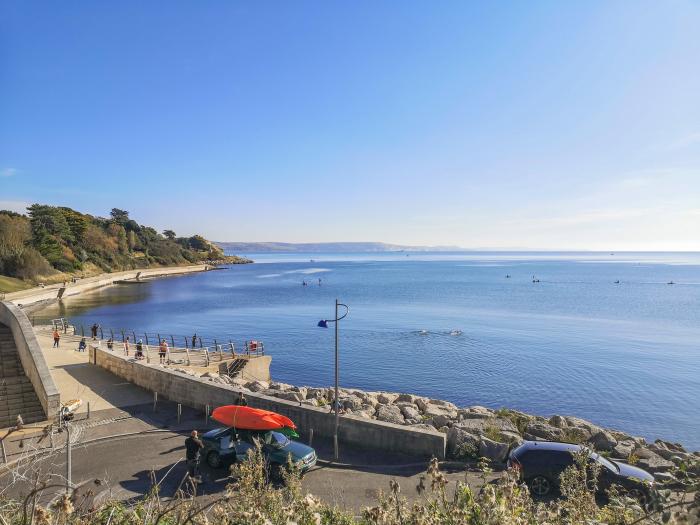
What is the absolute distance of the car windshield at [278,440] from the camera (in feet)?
38.8

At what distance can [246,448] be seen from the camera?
11.9 metres

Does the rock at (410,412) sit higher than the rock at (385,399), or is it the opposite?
the rock at (410,412)

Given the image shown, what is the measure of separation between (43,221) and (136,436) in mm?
104668

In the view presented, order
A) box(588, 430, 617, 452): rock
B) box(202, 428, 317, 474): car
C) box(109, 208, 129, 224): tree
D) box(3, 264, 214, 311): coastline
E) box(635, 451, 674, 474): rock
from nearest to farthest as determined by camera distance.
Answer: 1. box(202, 428, 317, 474): car
2. box(635, 451, 674, 474): rock
3. box(588, 430, 617, 452): rock
4. box(3, 264, 214, 311): coastline
5. box(109, 208, 129, 224): tree

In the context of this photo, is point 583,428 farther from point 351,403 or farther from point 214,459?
point 214,459

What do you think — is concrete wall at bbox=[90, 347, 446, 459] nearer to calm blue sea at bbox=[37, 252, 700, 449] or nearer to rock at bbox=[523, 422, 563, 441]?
rock at bbox=[523, 422, 563, 441]

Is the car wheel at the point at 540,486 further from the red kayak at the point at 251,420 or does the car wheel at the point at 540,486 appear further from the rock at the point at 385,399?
the rock at the point at 385,399

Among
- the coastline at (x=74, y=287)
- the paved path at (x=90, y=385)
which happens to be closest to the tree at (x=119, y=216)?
the coastline at (x=74, y=287)

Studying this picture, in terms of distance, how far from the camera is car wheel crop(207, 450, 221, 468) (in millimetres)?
11922

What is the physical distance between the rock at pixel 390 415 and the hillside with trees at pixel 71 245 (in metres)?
81.8

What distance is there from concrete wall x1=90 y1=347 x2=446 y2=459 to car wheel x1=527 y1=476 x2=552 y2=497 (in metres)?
2.57

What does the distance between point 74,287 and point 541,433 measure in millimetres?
87149

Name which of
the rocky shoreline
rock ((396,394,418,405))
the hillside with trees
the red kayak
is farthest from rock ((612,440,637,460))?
the hillside with trees

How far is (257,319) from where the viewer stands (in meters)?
60.8
